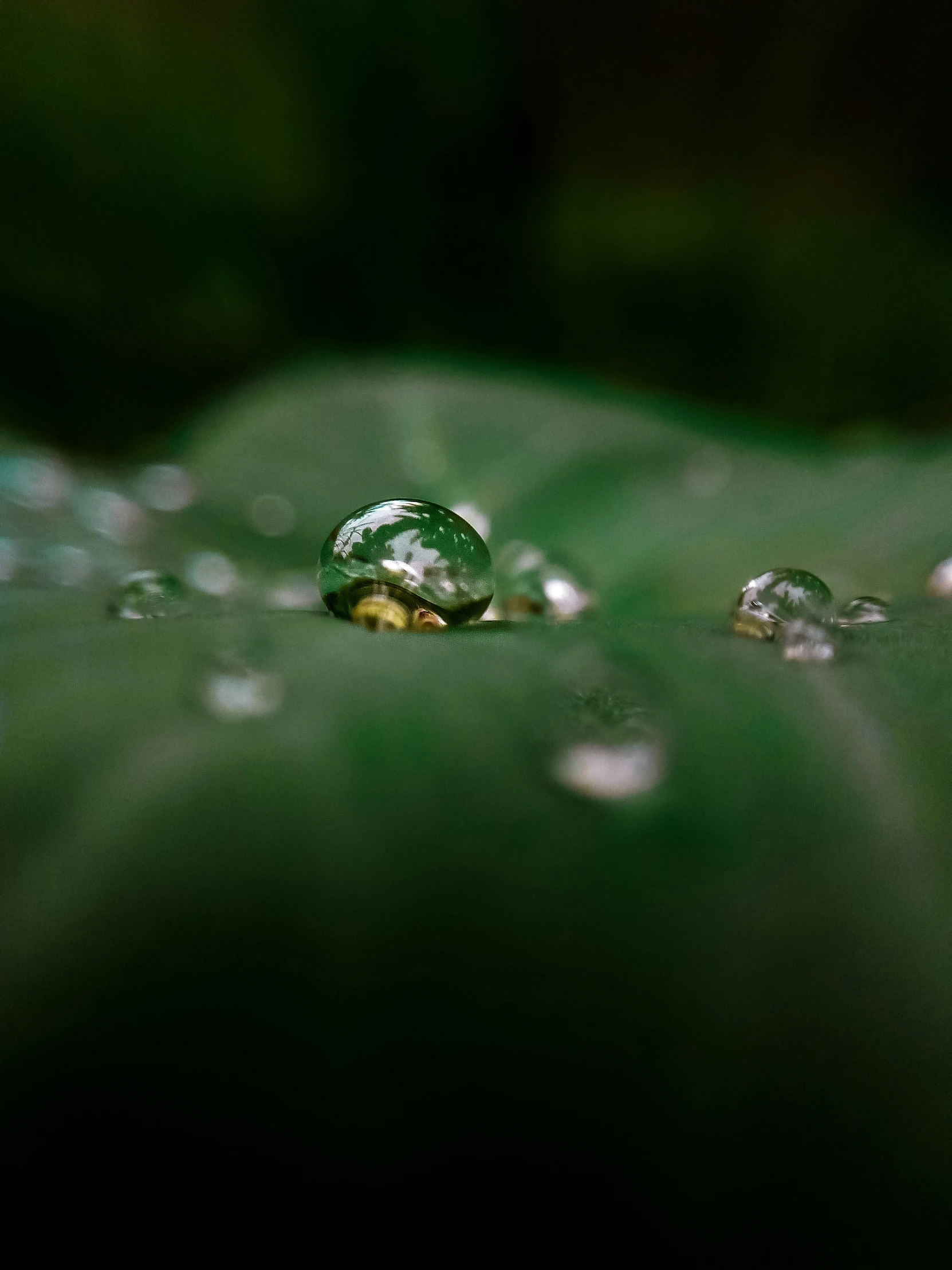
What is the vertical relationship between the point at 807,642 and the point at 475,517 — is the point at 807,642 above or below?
below

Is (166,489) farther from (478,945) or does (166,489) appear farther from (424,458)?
(478,945)

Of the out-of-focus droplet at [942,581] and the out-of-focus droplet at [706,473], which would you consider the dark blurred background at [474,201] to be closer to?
the out-of-focus droplet at [706,473]

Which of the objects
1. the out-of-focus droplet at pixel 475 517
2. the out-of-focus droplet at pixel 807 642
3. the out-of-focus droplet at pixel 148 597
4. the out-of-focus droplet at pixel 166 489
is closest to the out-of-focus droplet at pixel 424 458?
the out-of-focus droplet at pixel 475 517

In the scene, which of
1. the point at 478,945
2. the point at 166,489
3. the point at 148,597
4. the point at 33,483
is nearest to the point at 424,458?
the point at 166,489

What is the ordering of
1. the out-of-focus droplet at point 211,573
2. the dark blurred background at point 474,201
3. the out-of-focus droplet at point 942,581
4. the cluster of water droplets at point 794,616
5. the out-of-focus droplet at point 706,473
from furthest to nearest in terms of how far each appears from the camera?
1. the dark blurred background at point 474,201
2. the out-of-focus droplet at point 706,473
3. the out-of-focus droplet at point 211,573
4. the out-of-focus droplet at point 942,581
5. the cluster of water droplets at point 794,616

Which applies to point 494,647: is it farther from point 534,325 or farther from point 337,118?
point 337,118

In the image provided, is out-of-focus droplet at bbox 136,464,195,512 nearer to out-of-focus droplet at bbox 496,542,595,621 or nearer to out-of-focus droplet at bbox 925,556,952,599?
out-of-focus droplet at bbox 496,542,595,621
